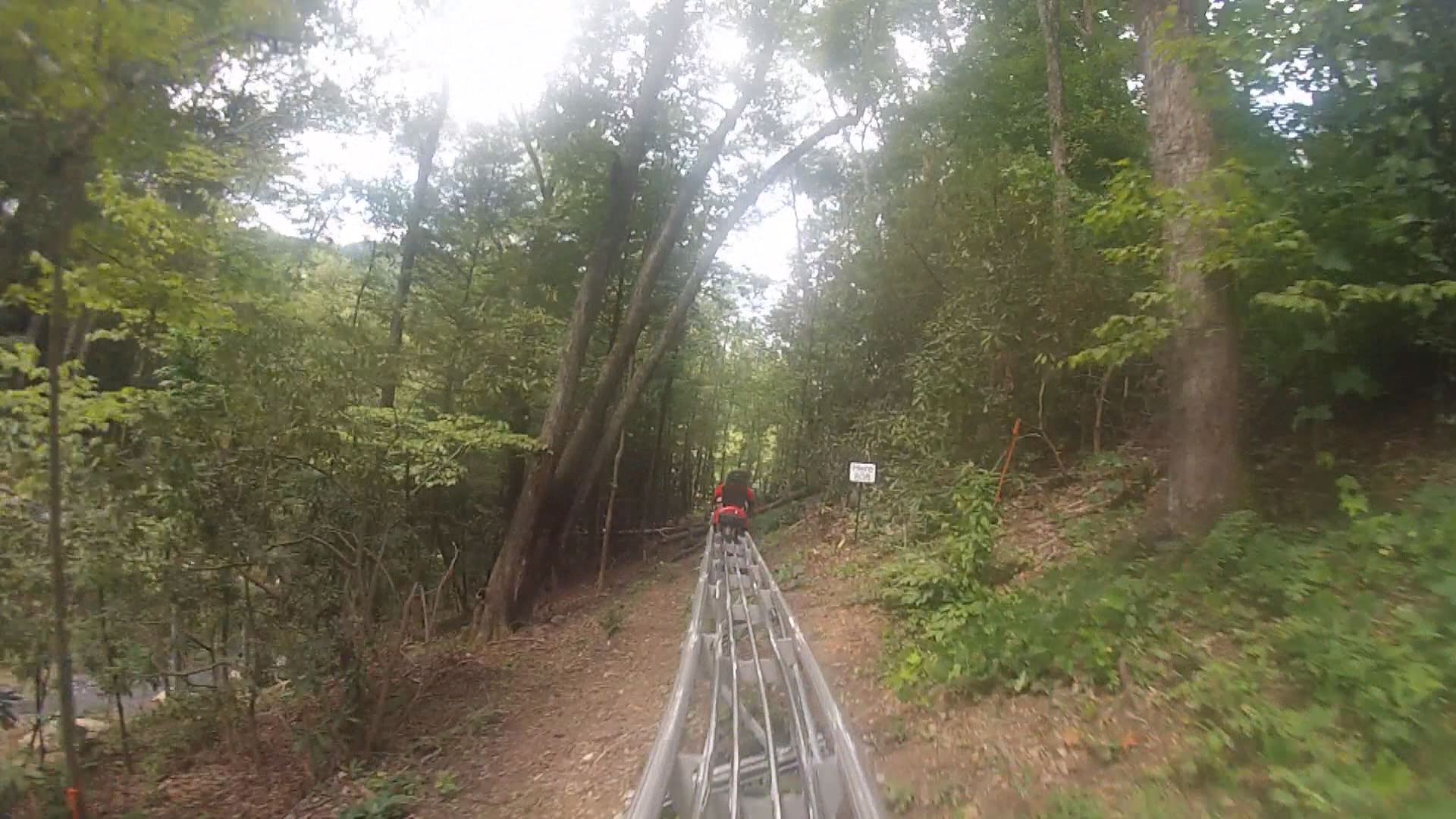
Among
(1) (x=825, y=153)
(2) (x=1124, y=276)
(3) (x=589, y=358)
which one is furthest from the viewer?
(1) (x=825, y=153)

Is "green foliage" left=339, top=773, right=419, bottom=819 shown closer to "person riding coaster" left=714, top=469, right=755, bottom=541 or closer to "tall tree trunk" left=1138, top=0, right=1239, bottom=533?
"tall tree trunk" left=1138, top=0, right=1239, bottom=533

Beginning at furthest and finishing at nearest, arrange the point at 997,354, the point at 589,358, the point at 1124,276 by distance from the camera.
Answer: the point at 589,358, the point at 997,354, the point at 1124,276

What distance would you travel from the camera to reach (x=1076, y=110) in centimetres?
1416

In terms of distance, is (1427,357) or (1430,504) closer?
(1430,504)

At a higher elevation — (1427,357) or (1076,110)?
(1076,110)

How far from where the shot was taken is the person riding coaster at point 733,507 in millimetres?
15281

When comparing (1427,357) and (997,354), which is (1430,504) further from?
(997,354)

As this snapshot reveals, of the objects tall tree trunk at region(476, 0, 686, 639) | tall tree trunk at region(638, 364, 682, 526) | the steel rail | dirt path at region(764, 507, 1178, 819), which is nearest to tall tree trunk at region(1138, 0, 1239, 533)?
dirt path at region(764, 507, 1178, 819)

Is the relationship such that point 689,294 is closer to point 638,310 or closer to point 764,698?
point 638,310

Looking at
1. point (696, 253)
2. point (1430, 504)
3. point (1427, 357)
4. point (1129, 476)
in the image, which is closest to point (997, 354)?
point (1129, 476)

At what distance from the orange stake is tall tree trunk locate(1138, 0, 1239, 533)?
12.0 feet

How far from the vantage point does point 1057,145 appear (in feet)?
36.8

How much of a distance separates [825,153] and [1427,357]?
16074 mm

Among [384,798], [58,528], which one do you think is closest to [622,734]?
[384,798]
